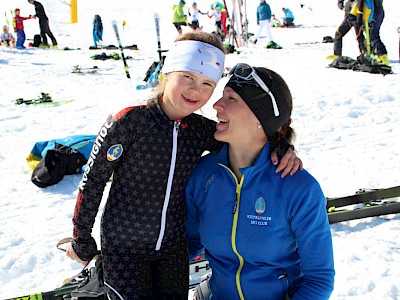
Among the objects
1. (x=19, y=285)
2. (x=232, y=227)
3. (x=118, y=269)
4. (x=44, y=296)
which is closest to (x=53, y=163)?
(x=19, y=285)

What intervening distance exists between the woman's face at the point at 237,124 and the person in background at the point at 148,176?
0.17 meters

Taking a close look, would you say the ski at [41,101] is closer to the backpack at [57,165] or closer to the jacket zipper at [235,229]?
the backpack at [57,165]

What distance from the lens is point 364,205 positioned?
12.0ft

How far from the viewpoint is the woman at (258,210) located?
66.2 inches

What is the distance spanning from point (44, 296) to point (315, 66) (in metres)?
8.85

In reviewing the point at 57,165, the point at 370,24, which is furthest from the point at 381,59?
the point at 57,165

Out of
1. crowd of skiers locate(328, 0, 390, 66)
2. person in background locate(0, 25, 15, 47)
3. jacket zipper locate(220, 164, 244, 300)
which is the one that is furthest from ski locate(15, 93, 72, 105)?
person in background locate(0, 25, 15, 47)

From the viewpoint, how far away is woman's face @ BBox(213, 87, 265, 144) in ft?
5.90

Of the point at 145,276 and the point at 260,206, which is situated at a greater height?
the point at 260,206

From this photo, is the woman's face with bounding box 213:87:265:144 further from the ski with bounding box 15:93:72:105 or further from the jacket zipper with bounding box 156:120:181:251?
the ski with bounding box 15:93:72:105

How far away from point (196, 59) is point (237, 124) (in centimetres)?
42

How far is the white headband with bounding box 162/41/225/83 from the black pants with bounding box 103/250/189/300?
2.97ft

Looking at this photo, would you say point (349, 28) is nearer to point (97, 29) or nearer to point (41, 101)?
point (41, 101)

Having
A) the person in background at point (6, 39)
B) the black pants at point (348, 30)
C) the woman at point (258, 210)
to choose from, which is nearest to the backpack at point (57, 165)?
the woman at point (258, 210)
